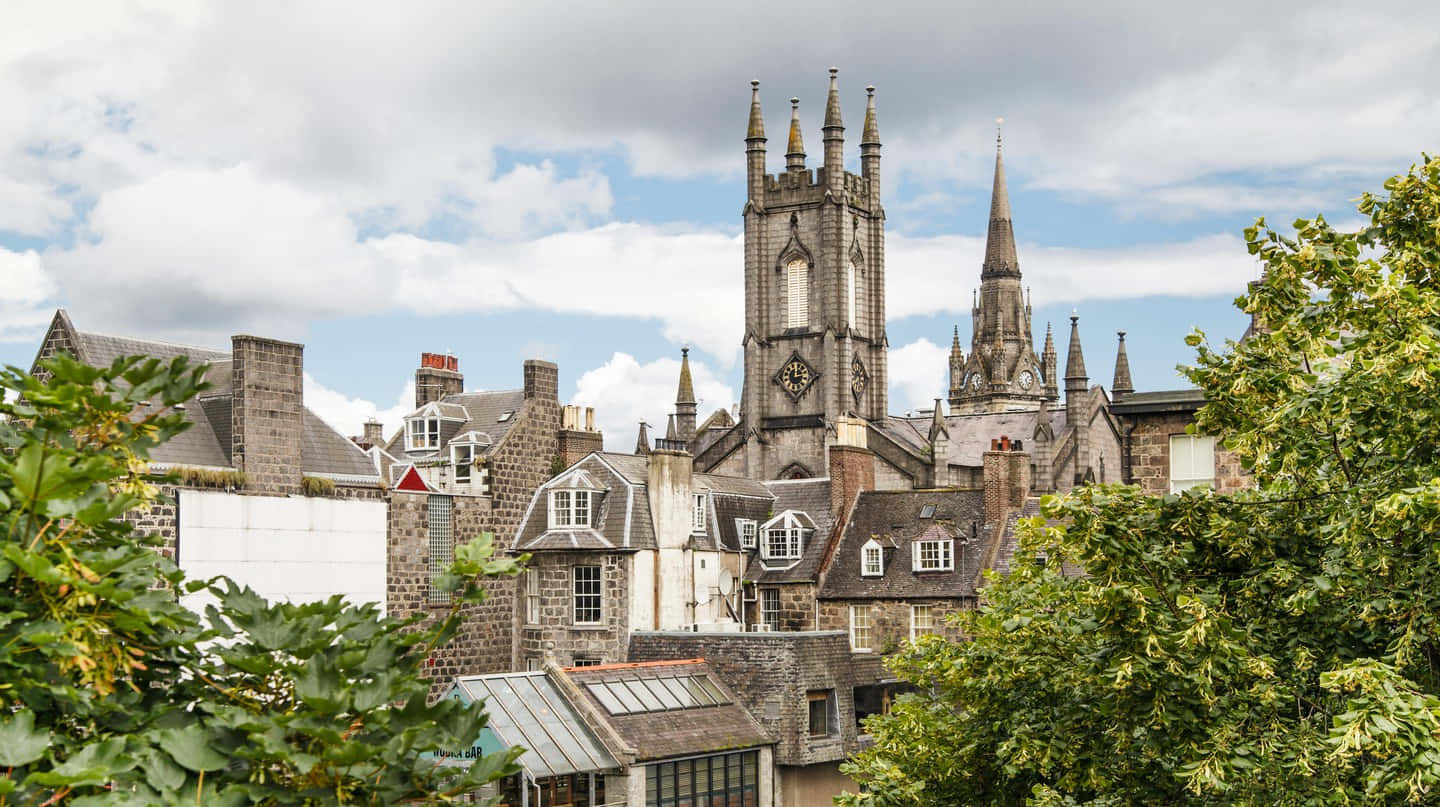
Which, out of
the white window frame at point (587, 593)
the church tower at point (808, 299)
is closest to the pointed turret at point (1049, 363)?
the church tower at point (808, 299)

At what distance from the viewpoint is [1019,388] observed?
394ft

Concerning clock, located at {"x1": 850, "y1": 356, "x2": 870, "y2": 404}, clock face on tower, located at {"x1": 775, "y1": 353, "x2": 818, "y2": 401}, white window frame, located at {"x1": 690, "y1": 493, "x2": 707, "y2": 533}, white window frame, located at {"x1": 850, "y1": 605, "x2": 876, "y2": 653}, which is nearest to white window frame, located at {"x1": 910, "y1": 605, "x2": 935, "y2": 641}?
white window frame, located at {"x1": 850, "y1": 605, "x2": 876, "y2": 653}

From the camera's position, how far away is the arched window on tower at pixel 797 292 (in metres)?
83.9

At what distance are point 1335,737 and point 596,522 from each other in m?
35.6

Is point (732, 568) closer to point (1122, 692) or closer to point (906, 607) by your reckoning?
point (906, 607)

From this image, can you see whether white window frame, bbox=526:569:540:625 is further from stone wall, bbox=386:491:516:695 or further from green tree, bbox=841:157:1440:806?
green tree, bbox=841:157:1440:806

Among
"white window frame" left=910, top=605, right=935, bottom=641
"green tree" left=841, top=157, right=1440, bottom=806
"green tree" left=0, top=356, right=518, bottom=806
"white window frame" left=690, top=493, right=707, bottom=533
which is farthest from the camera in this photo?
"white window frame" left=690, top=493, right=707, bottom=533

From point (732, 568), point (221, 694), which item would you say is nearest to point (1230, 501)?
point (221, 694)

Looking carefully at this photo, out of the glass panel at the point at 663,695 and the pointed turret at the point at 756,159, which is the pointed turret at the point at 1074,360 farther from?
the glass panel at the point at 663,695

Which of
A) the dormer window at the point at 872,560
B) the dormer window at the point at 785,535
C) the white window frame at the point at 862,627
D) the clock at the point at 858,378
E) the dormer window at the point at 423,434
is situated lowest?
the white window frame at the point at 862,627

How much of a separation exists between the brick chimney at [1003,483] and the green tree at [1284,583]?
28139mm

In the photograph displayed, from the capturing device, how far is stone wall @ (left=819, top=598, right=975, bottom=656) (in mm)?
46281

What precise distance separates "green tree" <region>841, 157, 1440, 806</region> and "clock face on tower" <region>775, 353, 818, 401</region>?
62.9 m

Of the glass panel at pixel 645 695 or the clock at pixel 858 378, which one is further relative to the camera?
the clock at pixel 858 378
